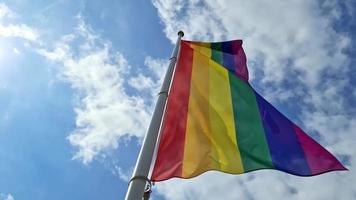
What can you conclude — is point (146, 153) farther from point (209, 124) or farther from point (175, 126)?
point (209, 124)

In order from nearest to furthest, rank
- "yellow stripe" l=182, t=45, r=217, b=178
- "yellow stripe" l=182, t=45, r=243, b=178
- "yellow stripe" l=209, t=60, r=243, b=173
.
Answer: "yellow stripe" l=182, t=45, r=217, b=178
"yellow stripe" l=182, t=45, r=243, b=178
"yellow stripe" l=209, t=60, r=243, b=173

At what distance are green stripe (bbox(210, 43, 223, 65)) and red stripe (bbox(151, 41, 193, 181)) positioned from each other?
33.8 inches

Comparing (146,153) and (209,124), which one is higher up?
(209,124)

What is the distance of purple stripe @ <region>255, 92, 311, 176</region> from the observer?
8117mm

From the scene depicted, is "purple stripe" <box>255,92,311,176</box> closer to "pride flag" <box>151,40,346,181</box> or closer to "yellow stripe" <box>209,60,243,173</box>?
"pride flag" <box>151,40,346,181</box>

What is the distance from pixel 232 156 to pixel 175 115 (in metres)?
1.39

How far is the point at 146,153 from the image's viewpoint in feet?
22.4

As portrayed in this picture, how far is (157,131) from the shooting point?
7383 mm

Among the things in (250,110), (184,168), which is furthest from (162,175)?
(250,110)

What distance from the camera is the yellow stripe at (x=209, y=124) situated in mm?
7637

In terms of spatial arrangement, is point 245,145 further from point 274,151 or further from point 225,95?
point 225,95

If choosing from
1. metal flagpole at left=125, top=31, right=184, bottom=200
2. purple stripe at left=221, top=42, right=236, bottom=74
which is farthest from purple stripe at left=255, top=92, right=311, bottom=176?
metal flagpole at left=125, top=31, right=184, bottom=200

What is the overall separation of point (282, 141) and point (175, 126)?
2252 mm

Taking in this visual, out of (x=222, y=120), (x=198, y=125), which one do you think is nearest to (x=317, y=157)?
(x=222, y=120)
